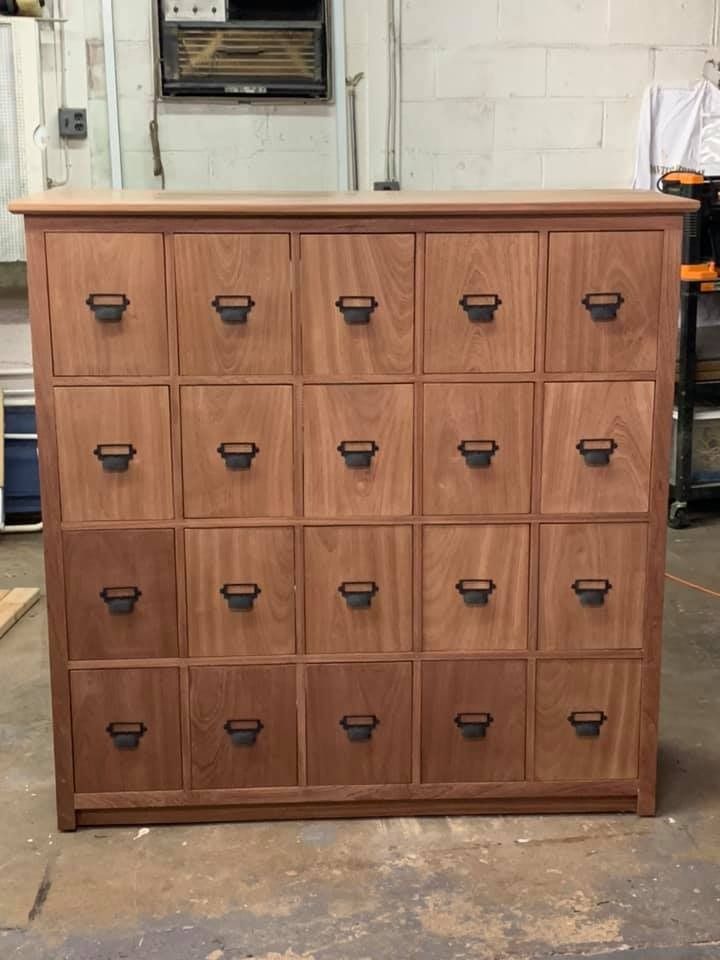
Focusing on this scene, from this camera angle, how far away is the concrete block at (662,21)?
4258mm

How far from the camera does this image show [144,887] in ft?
6.67

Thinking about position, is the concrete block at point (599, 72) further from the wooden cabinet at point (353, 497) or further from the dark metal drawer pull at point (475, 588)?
the dark metal drawer pull at point (475, 588)

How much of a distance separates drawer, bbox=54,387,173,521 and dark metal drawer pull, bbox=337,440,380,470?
33 centimetres

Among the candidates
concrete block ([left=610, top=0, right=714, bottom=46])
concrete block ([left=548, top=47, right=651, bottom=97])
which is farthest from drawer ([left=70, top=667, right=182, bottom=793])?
concrete block ([left=610, top=0, right=714, bottom=46])

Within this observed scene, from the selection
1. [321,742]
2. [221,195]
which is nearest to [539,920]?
[321,742]

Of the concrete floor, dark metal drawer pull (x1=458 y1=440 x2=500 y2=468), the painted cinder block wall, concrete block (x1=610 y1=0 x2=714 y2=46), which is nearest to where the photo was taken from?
the concrete floor

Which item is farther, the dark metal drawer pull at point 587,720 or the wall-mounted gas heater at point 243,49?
the wall-mounted gas heater at point 243,49

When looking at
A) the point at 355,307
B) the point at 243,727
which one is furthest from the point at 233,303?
the point at 243,727

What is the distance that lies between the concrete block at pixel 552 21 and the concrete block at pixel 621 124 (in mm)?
273

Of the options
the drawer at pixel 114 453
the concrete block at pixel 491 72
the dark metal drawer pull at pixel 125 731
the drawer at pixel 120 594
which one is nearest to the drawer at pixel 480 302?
the drawer at pixel 114 453

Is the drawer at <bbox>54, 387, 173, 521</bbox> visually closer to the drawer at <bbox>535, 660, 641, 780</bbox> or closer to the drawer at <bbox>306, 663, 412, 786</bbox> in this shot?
the drawer at <bbox>306, 663, 412, 786</bbox>

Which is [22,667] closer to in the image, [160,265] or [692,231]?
[160,265]

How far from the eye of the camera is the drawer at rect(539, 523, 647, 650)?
7.11ft

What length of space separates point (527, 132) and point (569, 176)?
242 mm
